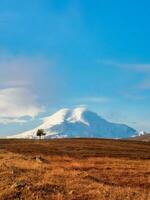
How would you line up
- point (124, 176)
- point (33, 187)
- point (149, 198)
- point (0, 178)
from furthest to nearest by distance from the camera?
point (124, 176), point (0, 178), point (33, 187), point (149, 198)

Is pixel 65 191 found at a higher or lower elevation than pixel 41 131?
lower

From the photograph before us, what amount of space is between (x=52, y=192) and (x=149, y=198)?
5.45 metres

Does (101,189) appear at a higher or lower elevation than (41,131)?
lower

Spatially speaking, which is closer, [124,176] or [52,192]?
[52,192]

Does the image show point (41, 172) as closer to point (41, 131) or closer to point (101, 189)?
point (101, 189)

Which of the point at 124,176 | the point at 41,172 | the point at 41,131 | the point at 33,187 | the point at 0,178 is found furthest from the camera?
the point at 41,131

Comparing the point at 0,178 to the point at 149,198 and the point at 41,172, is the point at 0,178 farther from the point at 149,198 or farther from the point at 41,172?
the point at 149,198

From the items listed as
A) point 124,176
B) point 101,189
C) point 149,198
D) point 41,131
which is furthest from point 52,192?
point 41,131

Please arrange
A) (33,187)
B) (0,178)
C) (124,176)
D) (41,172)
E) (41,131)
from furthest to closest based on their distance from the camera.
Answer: (41,131) → (124,176) → (41,172) → (0,178) → (33,187)

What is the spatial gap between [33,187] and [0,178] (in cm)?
361

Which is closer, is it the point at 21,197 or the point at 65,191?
the point at 21,197

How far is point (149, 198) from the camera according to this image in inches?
967

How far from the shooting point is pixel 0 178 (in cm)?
2912

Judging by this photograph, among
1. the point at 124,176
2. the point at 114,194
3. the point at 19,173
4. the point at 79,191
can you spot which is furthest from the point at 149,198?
the point at 124,176
